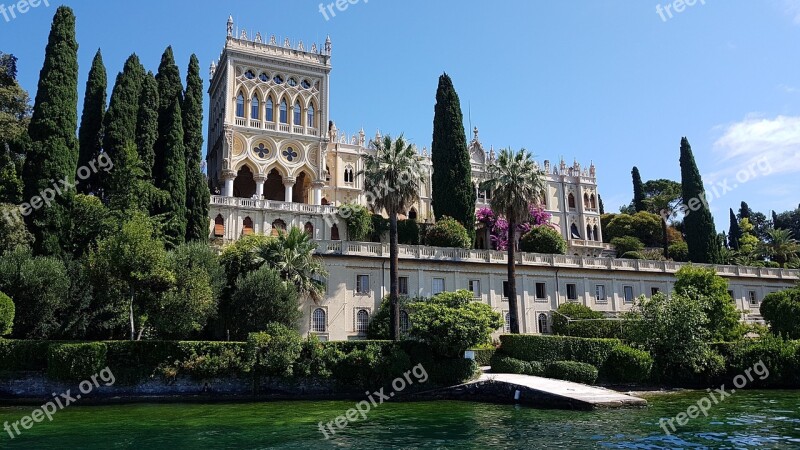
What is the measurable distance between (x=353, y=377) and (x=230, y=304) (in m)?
8.16

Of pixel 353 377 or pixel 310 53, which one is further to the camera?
pixel 310 53

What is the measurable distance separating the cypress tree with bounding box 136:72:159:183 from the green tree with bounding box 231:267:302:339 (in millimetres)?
11233

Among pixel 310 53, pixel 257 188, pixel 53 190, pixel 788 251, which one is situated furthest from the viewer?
pixel 788 251

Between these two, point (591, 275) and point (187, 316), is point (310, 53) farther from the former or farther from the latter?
point (187, 316)

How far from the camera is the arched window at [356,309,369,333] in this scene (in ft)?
128

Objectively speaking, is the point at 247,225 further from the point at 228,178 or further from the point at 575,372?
the point at 575,372

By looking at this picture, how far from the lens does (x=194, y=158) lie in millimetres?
43719

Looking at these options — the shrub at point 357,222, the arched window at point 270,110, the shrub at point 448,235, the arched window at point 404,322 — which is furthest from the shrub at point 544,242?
the arched window at point 270,110

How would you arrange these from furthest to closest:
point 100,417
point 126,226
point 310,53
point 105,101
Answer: point 310,53 < point 105,101 < point 126,226 < point 100,417

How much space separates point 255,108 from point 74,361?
34223mm

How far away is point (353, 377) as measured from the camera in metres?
31.2

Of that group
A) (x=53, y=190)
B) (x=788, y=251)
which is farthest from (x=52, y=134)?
(x=788, y=251)

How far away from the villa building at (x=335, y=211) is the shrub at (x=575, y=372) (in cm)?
1039

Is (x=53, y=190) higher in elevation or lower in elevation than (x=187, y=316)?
Result: higher
